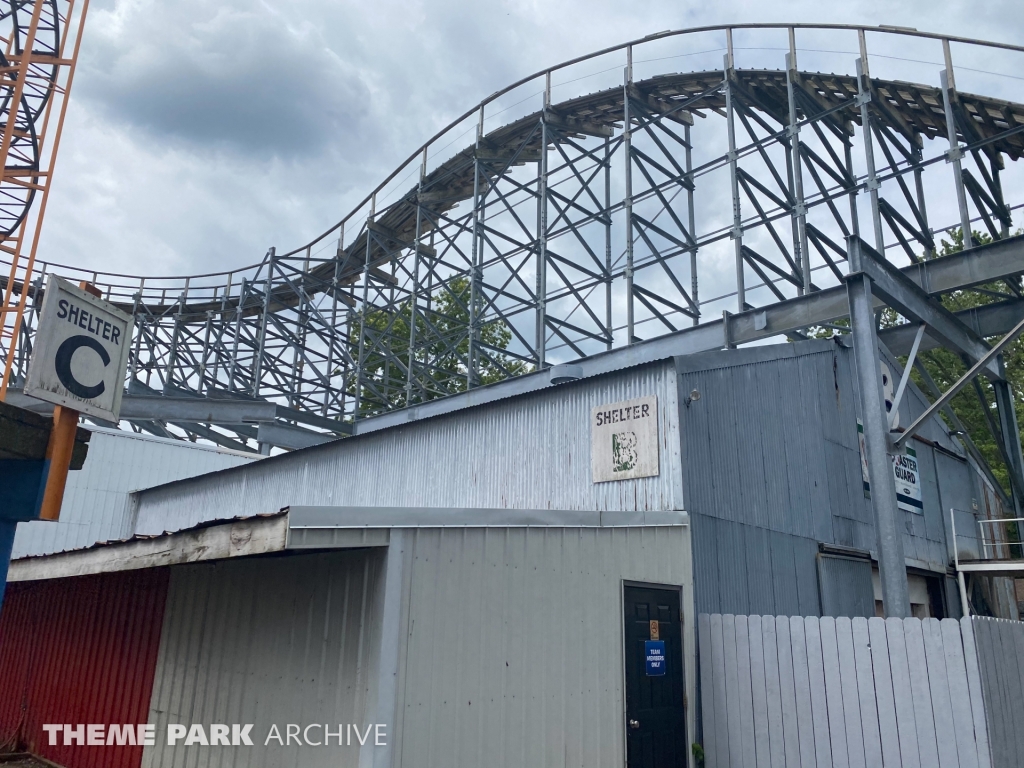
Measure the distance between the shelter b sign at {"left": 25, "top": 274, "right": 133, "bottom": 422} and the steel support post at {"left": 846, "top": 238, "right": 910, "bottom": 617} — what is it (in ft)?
24.3

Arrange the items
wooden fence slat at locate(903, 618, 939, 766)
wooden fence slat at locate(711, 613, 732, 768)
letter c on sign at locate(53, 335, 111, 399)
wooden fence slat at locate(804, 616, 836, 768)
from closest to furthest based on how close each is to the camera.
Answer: letter c on sign at locate(53, 335, 111, 399) → wooden fence slat at locate(903, 618, 939, 766) → wooden fence slat at locate(804, 616, 836, 768) → wooden fence slat at locate(711, 613, 732, 768)

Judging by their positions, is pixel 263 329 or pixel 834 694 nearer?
pixel 834 694

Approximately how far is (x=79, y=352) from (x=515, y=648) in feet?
13.4

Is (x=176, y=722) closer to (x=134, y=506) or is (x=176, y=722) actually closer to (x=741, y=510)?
(x=741, y=510)

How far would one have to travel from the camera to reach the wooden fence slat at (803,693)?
24.3 feet

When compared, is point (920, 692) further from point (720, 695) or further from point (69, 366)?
point (69, 366)

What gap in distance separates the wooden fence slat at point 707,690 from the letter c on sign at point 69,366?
6.16m

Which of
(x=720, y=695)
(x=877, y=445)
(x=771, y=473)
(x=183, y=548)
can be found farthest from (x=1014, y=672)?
(x=183, y=548)

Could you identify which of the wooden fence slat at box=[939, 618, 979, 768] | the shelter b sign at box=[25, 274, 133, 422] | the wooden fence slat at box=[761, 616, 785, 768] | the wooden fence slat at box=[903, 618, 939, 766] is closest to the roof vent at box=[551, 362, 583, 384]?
the wooden fence slat at box=[761, 616, 785, 768]

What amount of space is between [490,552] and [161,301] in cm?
2421

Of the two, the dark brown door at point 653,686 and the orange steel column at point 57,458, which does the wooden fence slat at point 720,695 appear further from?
the orange steel column at point 57,458

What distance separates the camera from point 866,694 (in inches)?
282

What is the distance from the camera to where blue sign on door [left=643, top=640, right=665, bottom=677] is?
7.73 m

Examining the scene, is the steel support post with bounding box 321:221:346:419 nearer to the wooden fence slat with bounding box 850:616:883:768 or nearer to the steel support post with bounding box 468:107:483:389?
Result: the steel support post with bounding box 468:107:483:389
